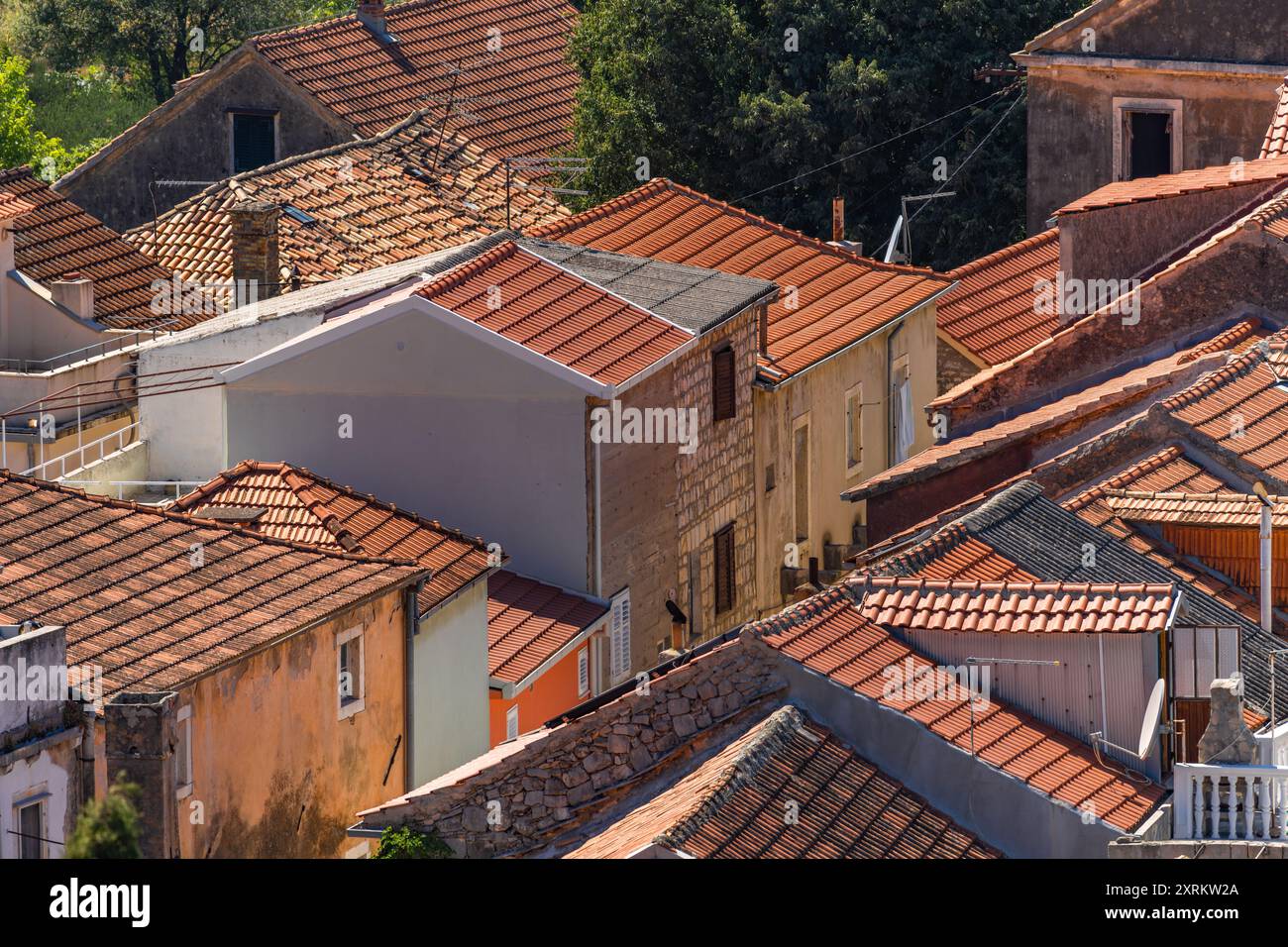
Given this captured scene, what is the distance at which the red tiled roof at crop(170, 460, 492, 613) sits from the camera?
33688 mm

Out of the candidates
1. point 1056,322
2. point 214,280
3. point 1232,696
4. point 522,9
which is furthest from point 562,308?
point 522,9

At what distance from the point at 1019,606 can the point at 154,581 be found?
831 cm

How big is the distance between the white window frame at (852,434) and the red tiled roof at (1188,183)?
→ 6060mm

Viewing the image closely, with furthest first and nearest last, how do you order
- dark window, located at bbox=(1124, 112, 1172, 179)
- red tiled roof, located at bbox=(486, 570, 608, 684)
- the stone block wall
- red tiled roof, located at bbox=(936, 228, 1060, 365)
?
1. dark window, located at bbox=(1124, 112, 1172, 179)
2. red tiled roof, located at bbox=(936, 228, 1060, 365)
3. red tiled roof, located at bbox=(486, 570, 608, 684)
4. the stone block wall

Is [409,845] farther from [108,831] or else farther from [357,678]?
[108,831]

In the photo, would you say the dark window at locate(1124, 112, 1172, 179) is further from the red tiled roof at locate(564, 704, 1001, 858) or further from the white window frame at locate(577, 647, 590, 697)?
the red tiled roof at locate(564, 704, 1001, 858)

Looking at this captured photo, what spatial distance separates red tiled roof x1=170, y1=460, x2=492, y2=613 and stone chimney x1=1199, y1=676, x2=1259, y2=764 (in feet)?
33.7

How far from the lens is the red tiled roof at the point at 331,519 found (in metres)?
33.7

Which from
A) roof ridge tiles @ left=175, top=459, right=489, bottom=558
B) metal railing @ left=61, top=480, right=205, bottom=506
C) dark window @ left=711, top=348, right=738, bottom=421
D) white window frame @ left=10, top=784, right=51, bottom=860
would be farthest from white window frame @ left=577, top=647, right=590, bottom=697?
white window frame @ left=10, top=784, right=51, bottom=860

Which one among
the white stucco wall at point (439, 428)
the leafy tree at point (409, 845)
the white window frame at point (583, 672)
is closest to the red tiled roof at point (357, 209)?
the white stucco wall at point (439, 428)

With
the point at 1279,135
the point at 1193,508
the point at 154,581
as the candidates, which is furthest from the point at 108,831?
the point at 1279,135

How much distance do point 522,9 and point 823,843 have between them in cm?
3881
